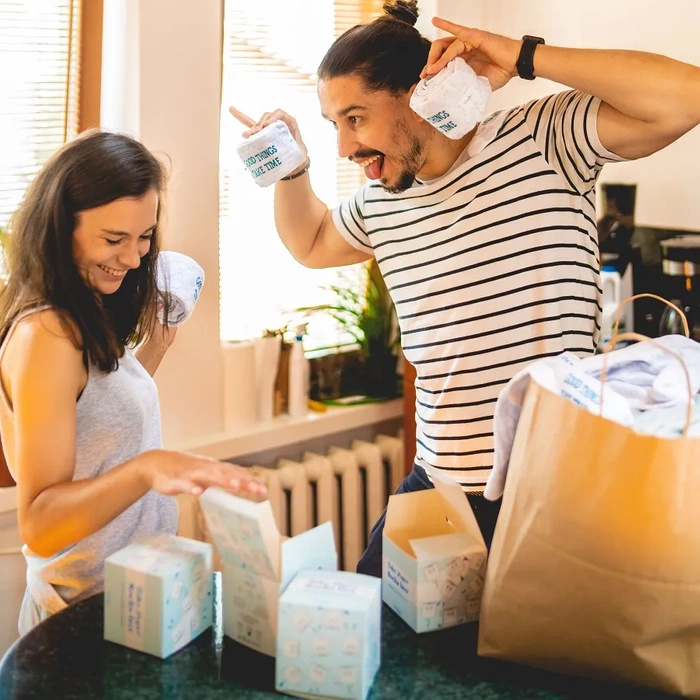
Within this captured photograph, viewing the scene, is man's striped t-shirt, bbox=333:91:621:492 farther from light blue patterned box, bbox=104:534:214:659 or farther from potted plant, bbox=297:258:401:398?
potted plant, bbox=297:258:401:398

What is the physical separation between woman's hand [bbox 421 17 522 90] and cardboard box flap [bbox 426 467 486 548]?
689 millimetres

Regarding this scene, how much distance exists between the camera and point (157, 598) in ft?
3.44

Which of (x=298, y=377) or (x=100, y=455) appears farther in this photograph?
(x=298, y=377)

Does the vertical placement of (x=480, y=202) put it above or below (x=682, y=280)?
above

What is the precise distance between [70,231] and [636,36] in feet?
5.82

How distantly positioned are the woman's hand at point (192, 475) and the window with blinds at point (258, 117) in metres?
1.46

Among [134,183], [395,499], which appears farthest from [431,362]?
[134,183]

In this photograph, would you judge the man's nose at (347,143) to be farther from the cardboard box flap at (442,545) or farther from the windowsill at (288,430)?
the windowsill at (288,430)

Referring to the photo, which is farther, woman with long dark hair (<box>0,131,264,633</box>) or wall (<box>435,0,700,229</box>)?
wall (<box>435,0,700,229</box>)

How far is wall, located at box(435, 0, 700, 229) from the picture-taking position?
7.95ft

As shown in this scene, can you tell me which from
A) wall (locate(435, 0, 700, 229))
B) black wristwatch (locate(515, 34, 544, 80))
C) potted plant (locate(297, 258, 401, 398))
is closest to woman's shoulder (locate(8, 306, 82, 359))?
black wristwatch (locate(515, 34, 544, 80))

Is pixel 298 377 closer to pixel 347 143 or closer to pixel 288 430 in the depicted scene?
pixel 288 430

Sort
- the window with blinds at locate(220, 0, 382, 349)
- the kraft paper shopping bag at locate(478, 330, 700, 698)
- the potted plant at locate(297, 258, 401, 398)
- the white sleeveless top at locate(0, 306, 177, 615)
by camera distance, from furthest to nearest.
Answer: the potted plant at locate(297, 258, 401, 398) < the window with blinds at locate(220, 0, 382, 349) < the white sleeveless top at locate(0, 306, 177, 615) < the kraft paper shopping bag at locate(478, 330, 700, 698)

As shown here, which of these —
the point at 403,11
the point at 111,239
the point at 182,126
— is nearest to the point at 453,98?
the point at 403,11
